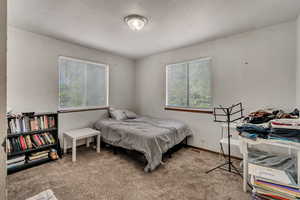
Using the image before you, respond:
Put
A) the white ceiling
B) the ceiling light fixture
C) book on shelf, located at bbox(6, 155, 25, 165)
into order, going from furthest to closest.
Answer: book on shelf, located at bbox(6, 155, 25, 165) → the ceiling light fixture → the white ceiling

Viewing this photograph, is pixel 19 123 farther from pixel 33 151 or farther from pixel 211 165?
pixel 211 165

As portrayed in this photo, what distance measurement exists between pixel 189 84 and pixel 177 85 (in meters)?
0.35

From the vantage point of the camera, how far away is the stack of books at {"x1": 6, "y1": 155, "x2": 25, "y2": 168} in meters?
2.20

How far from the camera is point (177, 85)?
12.3ft

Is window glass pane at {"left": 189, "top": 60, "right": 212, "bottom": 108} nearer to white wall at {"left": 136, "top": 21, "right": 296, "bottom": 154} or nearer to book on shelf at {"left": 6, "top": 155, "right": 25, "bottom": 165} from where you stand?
white wall at {"left": 136, "top": 21, "right": 296, "bottom": 154}

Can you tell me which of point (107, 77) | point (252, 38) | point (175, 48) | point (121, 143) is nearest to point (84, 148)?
point (121, 143)

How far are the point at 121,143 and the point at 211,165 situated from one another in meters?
1.75

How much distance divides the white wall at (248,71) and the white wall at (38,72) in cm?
239

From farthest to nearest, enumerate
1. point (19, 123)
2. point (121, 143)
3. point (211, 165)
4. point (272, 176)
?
1. point (121, 143)
2. point (211, 165)
3. point (19, 123)
4. point (272, 176)

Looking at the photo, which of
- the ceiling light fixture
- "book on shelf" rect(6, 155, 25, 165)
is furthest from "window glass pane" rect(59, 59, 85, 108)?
the ceiling light fixture

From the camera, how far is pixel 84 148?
3.30 meters

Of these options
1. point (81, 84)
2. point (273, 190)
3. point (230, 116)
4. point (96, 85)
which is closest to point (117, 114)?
point (96, 85)

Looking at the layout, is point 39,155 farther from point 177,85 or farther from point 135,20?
point 177,85

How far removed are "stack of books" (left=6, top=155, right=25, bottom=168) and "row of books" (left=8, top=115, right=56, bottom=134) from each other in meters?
0.45
